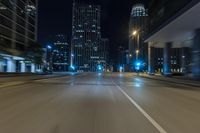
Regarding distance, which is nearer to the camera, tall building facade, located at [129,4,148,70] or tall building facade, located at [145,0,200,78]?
tall building facade, located at [145,0,200,78]

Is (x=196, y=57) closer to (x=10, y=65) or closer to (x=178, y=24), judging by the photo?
(x=178, y=24)

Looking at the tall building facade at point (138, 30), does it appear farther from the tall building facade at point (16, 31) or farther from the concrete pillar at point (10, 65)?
the concrete pillar at point (10, 65)

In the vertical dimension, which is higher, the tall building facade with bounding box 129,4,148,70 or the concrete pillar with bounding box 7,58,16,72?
the tall building facade with bounding box 129,4,148,70

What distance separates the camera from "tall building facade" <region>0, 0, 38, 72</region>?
89.9 metres

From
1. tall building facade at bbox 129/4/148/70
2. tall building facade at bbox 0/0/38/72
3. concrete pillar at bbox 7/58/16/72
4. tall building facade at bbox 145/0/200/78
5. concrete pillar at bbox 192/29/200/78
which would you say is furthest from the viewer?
concrete pillar at bbox 7/58/16/72

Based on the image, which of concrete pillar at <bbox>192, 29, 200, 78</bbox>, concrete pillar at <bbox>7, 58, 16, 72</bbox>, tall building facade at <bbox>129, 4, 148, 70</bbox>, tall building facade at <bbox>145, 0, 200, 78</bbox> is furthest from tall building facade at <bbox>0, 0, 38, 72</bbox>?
concrete pillar at <bbox>192, 29, 200, 78</bbox>

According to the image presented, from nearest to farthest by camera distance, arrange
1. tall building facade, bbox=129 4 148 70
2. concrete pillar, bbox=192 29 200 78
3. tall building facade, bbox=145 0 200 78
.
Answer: tall building facade, bbox=145 0 200 78, concrete pillar, bbox=192 29 200 78, tall building facade, bbox=129 4 148 70

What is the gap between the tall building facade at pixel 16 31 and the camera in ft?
295

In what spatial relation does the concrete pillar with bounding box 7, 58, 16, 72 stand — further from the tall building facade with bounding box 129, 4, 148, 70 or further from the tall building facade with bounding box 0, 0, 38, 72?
the tall building facade with bounding box 129, 4, 148, 70

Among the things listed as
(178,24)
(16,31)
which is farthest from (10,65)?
(178,24)

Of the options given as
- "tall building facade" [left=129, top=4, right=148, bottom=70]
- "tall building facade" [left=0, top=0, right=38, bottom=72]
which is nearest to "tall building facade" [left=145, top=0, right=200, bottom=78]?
"tall building facade" [left=129, top=4, right=148, bottom=70]

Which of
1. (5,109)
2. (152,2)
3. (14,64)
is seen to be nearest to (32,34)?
(14,64)

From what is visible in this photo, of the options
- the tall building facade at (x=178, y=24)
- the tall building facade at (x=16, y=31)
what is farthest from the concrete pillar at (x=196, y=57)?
the tall building facade at (x=16, y=31)

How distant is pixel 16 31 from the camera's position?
103m
